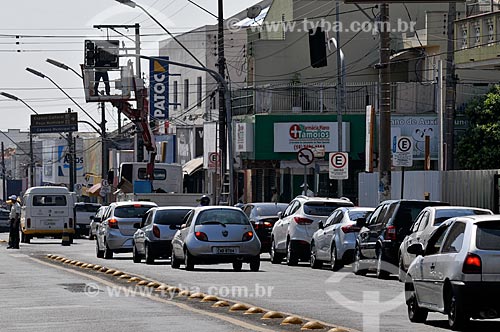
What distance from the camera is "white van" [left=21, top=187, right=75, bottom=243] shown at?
53.0 m

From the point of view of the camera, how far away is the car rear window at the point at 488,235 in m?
14.9

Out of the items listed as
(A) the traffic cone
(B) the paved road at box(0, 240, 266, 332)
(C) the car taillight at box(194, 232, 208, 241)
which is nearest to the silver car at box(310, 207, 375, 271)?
(C) the car taillight at box(194, 232, 208, 241)

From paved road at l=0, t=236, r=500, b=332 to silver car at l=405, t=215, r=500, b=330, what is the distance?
0.39 m

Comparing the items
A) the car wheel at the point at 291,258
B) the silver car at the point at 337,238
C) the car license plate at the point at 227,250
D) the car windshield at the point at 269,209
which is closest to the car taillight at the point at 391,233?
the silver car at the point at 337,238

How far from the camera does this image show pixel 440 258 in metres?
15.5

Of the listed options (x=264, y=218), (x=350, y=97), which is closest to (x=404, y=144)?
(x=264, y=218)

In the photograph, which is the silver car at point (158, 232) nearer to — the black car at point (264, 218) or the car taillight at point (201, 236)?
the car taillight at point (201, 236)

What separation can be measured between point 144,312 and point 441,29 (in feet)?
A: 145

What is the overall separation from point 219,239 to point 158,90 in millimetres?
49132

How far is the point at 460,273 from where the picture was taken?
1463cm

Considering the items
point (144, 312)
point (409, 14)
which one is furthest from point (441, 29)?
point (144, 312)

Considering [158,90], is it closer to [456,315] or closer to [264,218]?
[264,218]

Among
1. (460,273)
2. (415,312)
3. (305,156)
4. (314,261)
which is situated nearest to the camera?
(460,273)

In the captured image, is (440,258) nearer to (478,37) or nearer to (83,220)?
(478,37)
